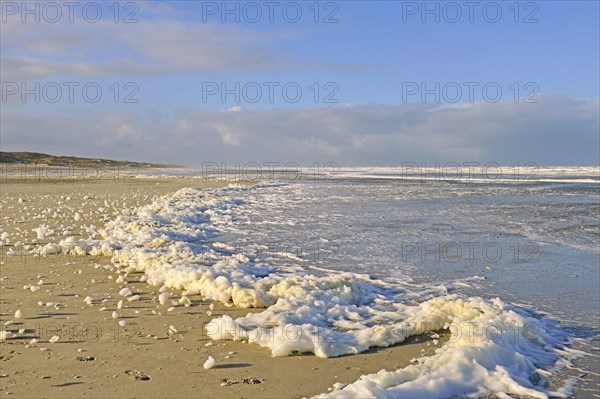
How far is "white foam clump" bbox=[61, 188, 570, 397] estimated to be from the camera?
4820 mm

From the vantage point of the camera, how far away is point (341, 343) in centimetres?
561

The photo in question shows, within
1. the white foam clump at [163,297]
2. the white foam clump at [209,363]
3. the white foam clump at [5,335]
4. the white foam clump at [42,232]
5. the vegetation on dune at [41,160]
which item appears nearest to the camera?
the white foam clump at [209,363]

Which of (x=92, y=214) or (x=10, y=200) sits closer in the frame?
(x=92, y=214)

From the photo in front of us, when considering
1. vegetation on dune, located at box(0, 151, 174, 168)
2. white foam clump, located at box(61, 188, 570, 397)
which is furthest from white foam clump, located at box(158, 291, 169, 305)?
vegetation on dune, located at box(0, 151, 174, 168)

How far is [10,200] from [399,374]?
74.7 feet

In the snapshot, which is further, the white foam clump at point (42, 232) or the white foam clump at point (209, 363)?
the white foam clump at point (42, 232)

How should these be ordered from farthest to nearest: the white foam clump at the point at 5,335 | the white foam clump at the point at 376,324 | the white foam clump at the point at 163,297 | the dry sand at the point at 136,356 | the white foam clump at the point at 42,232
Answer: the white foam clump at the point at 42,232 < the white foam clump at the point at 163,297 < the white foam clump at the point at 5,335 < the white foam clump at the point at 376,324 < the dry sand at the point at 136,356

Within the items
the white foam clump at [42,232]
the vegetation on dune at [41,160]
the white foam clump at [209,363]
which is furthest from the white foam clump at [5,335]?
the vegetation on dune at [41,160]

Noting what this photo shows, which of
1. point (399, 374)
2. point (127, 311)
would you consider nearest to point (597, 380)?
point (399, 374)

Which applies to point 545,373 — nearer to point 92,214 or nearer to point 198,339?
point 198,339

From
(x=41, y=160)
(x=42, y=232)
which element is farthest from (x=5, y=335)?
(x=41, y=160)

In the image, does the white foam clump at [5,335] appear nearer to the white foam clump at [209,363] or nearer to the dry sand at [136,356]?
the dry sand at [136,356]

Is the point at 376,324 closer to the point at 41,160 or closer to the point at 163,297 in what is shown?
the point at 163,297

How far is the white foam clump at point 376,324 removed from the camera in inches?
190
